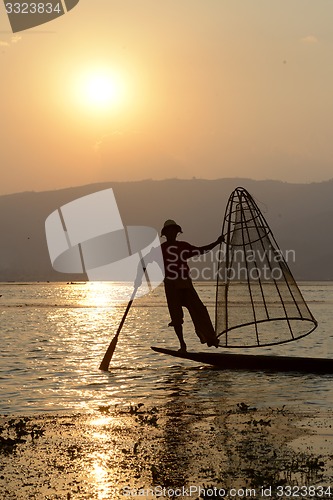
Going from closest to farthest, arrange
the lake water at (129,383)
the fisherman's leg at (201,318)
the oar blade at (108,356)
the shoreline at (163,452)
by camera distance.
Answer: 1. the shoreline at (163,452)
2. the lake water at (129,383)
3. the fisherman's leg at (201,318)
4. the oar blade at (108,356)

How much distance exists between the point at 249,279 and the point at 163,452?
10649mm

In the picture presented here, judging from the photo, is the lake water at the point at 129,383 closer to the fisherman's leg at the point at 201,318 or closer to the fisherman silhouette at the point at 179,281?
the fisherman's leg at the point at 201,318

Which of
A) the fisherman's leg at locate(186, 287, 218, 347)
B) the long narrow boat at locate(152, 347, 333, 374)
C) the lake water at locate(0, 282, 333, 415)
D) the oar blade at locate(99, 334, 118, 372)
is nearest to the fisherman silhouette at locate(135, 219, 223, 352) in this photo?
the fisherman's leg at locate(186, 287, 218, 347)

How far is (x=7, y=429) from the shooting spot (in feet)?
41.1

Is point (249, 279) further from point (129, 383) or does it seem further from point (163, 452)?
point (163, 452)

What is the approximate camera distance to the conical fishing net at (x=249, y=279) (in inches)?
763

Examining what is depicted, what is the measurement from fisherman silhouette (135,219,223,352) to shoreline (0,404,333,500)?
5.02 metres

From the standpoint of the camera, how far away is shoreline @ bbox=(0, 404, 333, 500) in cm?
881

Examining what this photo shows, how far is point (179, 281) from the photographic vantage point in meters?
19.2

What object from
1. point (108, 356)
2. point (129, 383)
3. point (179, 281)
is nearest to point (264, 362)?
point (179, 281)

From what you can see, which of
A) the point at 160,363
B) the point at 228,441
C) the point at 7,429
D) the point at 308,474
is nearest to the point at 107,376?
the point at 160,363

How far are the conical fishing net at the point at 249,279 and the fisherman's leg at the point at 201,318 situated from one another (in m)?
0.35

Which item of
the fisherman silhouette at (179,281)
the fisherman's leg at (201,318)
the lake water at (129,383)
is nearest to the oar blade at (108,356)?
the lake water at (129,383)

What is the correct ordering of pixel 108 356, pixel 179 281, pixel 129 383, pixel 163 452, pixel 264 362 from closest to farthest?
1. pixel 163 452
2. pixel 129 383
3. pixel 179 281
4. pixel 264 362
5. pixel 108 356
